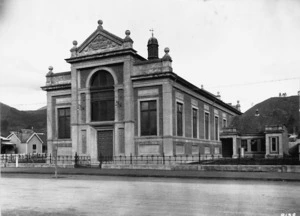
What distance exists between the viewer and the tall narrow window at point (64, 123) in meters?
32.2

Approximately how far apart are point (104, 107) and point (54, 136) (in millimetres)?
6509

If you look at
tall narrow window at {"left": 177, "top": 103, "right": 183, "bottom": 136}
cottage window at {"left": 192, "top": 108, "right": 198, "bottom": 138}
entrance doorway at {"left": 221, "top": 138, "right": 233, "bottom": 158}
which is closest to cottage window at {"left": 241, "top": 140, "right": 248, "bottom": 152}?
entrance doorway at {"left": 221, "top": 138, "right": 233, "bottom": 158}

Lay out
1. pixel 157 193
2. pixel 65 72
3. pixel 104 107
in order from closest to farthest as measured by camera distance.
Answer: pixel 157 193
pixel 104 107
pixel 65 72

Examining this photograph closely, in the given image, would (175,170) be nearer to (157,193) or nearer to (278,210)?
(157,193)

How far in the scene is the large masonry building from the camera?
91.0 feet

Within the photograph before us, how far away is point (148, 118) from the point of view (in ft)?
92.6

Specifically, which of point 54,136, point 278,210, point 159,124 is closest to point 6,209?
point 278,210

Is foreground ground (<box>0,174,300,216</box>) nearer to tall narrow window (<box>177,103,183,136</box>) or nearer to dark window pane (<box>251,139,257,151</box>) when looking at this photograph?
tall narrow window (<box>177,103,183,136</box>)

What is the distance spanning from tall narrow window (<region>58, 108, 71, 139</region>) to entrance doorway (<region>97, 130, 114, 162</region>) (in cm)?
369

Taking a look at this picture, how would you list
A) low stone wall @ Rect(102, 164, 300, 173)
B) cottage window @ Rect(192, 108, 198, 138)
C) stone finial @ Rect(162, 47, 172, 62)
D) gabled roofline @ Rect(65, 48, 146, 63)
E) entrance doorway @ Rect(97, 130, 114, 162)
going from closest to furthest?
low stone wall @ Rect(102, 164, 300, 173), stone finial @ Rect(162, 47, 172, 62), gabled roofline @ Rect(65, 48, 146, 63), entrance doorway @ Rect(97, 130, 114, 162), cottage window @ Rect(192, 108, 198, 138)

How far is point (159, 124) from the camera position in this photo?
90.9 feet

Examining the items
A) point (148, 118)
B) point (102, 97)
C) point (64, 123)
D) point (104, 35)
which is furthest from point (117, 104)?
point (64, 123)

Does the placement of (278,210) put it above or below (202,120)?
below

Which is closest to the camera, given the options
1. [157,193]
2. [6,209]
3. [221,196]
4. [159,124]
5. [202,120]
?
[6,209]
